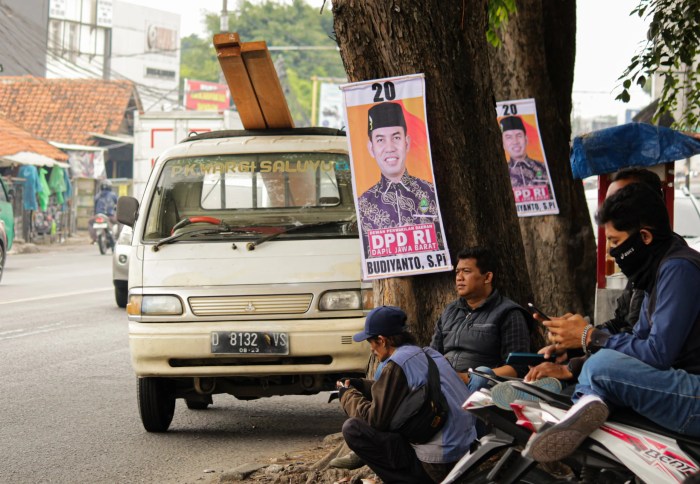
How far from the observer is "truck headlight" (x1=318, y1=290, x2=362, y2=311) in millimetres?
7516

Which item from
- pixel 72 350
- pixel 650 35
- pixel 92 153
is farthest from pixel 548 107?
→ pixel 92 153

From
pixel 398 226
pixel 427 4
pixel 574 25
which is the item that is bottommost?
pixel 398 226

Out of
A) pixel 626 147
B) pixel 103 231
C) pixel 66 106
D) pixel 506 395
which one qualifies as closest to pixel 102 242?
pixel 103 231

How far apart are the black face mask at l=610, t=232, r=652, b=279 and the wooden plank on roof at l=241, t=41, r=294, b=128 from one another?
4.59 meters

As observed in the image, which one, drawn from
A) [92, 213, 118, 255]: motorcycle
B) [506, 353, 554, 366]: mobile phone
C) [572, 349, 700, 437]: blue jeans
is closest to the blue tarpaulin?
[506, 353, 554, 366]: mobile phone

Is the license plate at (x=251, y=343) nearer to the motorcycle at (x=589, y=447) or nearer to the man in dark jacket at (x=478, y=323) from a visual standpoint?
the man in dark jacket at (x=478, y=323)

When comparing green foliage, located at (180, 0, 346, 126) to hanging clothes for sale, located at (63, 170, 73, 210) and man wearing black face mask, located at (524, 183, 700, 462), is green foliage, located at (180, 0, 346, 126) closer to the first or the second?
hanging clothes for sale, located at (63, 170, 73, 210)

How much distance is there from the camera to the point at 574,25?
11.0 m

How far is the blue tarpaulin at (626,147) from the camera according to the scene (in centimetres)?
1009

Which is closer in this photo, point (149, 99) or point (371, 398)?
point (371, 398)

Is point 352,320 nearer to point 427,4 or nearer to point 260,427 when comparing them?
point 260,427

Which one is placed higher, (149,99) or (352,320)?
(149,99)

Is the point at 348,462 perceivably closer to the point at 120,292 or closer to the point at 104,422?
the point at 104,422

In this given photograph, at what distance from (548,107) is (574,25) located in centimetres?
115
